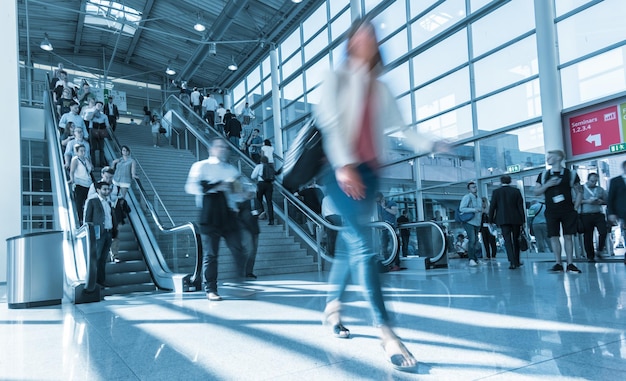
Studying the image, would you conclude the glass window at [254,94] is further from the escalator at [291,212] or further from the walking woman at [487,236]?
the walking woman at [487,236]

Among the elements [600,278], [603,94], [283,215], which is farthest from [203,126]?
[600,278]

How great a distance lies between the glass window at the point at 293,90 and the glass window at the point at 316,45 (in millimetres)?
1062

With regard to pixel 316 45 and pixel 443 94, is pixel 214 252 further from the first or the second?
pixel 316 45

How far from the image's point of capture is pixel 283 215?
1009 centimetres

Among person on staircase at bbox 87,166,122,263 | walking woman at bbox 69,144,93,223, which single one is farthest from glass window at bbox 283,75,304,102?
person on staircase at bbox 87,166,122,263

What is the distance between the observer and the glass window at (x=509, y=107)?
11.4 meters

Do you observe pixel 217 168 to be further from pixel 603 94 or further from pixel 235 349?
pixel 603 94

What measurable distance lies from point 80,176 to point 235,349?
6156 millimetres

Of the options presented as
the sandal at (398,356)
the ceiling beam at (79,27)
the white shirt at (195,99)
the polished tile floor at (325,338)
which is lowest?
the polished tile floor at (325,338)

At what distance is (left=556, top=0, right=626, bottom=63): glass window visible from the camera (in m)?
9.85

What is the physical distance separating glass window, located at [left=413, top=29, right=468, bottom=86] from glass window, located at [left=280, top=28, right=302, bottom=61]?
677 cm

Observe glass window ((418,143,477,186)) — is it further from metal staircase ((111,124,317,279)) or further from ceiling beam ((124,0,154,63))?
ceiling beam ((124,0,154,63))

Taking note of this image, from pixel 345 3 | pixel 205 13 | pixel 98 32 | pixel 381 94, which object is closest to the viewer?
pixel 381 94

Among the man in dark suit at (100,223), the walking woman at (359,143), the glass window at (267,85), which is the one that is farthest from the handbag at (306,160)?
the glass window at (267,85)
